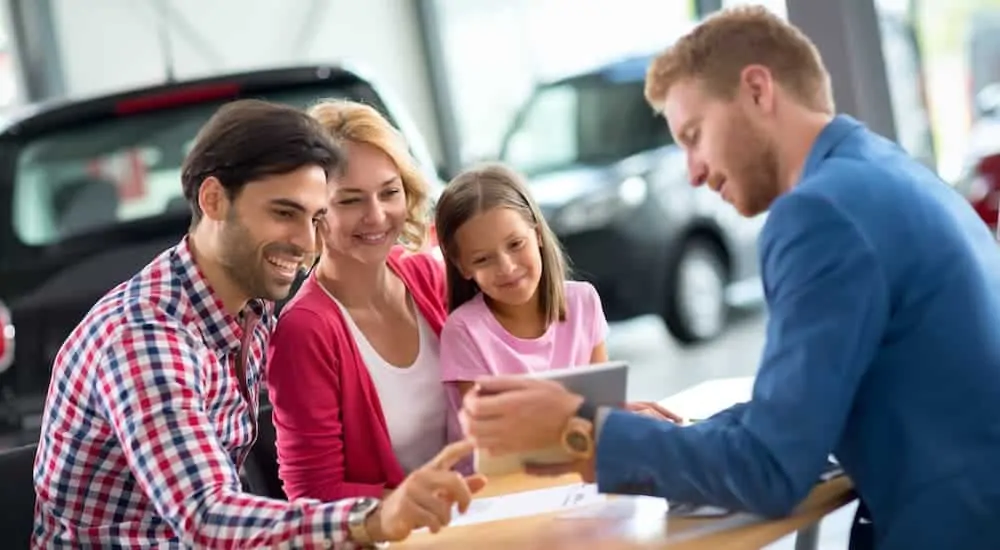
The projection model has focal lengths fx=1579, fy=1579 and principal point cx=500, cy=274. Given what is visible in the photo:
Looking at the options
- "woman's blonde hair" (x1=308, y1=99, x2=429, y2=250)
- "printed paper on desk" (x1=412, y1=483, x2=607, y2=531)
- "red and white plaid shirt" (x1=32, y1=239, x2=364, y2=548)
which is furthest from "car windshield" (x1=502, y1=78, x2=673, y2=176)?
"red and white plaid shirt" (x1=32, y1=239, x2=364, y2=548)

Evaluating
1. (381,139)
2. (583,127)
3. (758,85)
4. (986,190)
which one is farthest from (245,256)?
(583,127)

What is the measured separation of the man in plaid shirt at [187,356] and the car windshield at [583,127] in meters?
4.86

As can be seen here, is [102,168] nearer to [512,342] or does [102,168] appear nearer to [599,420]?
[512,342]

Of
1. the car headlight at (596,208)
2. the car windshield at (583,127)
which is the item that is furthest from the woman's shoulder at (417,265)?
the car windshield at (583,127)

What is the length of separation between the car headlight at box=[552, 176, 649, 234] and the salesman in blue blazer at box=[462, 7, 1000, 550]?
187 inches

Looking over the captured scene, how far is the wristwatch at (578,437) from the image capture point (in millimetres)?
1927

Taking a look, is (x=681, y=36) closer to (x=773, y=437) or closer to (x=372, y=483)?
(x=773, y=437)

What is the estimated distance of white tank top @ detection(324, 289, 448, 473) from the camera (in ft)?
8.30

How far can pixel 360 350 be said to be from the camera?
2510 mm

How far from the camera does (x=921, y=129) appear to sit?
548 centimetres

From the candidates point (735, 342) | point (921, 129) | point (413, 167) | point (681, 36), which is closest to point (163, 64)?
point (735, 342)

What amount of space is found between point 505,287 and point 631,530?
73cm

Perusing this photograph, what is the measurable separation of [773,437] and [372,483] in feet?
2.79

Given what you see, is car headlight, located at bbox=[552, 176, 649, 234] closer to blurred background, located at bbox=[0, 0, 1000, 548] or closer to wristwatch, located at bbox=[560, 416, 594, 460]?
blurred background, located at bbox=[0, 0, 1000, 548]
